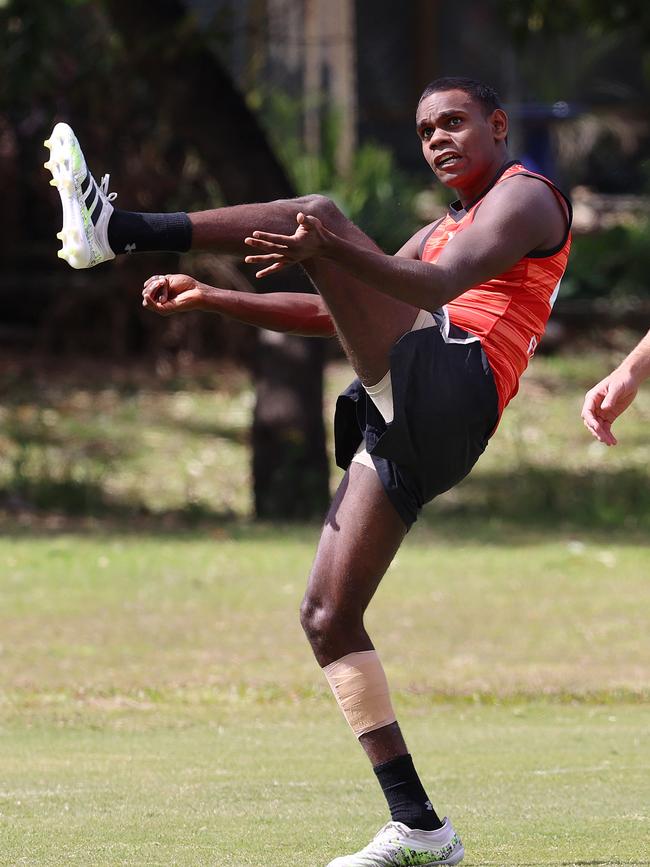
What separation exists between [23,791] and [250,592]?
5578 millimetres

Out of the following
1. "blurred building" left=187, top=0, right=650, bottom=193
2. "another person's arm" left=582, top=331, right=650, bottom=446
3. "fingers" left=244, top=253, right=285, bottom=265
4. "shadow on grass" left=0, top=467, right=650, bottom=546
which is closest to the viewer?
"fingers" left=244, top=253, right=285, bottom=265

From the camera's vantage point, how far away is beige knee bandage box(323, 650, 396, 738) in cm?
483

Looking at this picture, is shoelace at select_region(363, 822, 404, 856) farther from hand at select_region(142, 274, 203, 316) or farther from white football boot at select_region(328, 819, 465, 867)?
hand at select_region(142, 274, 203, 316)

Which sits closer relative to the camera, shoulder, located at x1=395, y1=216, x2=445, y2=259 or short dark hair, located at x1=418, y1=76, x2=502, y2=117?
short dark hair, located at x1=418, y1=76, x2=502, y2=117

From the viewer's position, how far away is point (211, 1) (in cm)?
2089

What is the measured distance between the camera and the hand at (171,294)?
15.5ft

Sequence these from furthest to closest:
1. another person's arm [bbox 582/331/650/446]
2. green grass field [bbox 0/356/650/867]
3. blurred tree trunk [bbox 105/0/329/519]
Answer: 1. blurred tree trunk [bbox 105/0/329/519]
2. green grass field [bbox 0/356/650/867]
3. another person's arm [bbox 582/331/650/446]

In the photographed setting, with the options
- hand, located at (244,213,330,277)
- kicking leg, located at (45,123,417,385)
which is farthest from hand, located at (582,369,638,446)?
hand, located at (244,213,330,277)

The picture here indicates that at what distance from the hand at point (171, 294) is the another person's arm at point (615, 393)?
47.4 inches

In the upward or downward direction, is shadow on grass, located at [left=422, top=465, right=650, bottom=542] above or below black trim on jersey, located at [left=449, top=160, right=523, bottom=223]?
below

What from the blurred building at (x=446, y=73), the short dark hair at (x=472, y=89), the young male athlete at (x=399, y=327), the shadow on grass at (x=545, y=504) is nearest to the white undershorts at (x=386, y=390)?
the young male athlete at (x=399, y=327)

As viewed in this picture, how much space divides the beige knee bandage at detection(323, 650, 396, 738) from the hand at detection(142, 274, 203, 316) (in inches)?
46.1

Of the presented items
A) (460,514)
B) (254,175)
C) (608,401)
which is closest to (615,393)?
(608,401)

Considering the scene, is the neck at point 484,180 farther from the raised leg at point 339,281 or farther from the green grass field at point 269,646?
the green grass field at point 269,646
